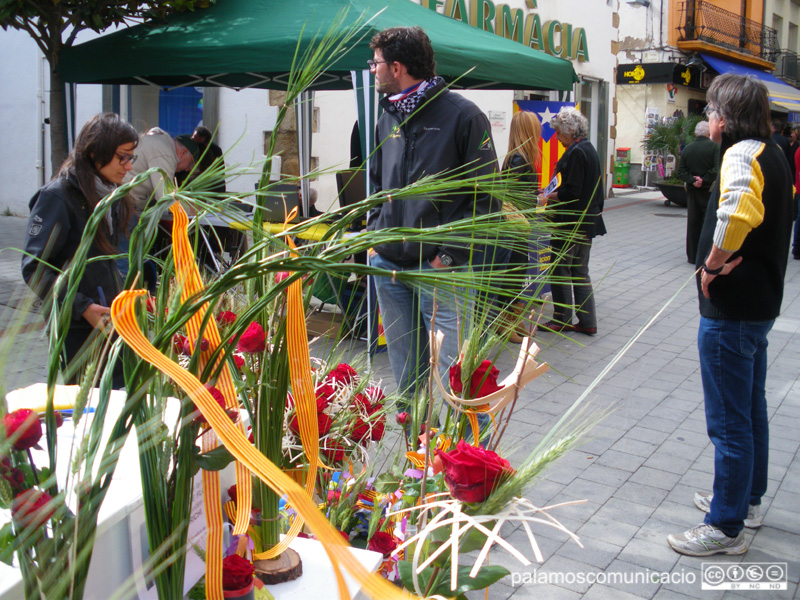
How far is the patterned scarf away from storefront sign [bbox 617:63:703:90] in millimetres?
20117

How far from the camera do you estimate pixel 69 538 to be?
0.86 metres

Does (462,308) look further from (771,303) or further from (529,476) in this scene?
(771,303)

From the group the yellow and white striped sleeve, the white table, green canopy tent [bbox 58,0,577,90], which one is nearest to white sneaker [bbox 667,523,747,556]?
the yellow and white striped sleeve

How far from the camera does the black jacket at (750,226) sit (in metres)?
2.55

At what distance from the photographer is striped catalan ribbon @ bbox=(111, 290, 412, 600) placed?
2.22 ft

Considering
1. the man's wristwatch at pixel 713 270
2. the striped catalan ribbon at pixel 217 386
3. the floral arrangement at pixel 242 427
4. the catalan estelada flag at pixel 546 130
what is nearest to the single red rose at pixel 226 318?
the floral arrangement at pixel 242 427

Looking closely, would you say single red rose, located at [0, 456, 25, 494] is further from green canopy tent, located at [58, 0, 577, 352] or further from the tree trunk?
the tree trunk

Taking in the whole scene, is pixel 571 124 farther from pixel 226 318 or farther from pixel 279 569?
pixel 279 569

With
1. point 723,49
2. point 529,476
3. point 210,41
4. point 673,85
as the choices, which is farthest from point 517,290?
point 723,49

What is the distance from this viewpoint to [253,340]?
3.70 ft

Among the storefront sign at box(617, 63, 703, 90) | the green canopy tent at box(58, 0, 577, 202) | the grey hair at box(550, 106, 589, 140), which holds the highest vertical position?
the storefront sign at box(617, 63, 703, 90)

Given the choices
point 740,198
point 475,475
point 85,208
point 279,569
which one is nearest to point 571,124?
point 740,198

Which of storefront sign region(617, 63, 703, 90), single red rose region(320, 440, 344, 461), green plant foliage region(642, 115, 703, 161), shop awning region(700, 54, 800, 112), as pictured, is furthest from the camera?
shop awning region(700, 54, 800, 112)

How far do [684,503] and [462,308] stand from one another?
285 cm
